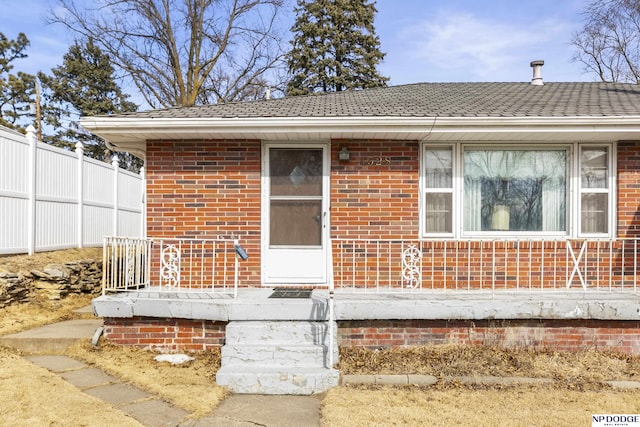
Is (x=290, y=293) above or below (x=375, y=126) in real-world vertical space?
below

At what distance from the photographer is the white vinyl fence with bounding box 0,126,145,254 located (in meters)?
7.50

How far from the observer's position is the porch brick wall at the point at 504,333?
5.35m

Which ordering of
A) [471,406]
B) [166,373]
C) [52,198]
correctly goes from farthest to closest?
[52,198], [166,373], [471,406]

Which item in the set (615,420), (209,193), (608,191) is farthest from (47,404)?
(608,191)

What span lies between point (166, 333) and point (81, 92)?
30417 mm

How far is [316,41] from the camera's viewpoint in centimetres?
2697

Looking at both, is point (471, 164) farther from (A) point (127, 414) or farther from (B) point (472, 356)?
(A) point (127, 414)

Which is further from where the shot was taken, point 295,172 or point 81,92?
point 81,92

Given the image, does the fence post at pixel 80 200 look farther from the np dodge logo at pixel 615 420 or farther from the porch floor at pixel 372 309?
the np dodge logo at pixel 615 420

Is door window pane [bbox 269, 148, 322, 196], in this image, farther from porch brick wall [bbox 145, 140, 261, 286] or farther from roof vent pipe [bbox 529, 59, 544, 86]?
roof vent pipe [bbox 529, 59, 544, 86]

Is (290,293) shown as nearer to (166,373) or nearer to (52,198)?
(166,373)

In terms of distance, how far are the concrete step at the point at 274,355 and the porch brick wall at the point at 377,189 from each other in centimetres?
205

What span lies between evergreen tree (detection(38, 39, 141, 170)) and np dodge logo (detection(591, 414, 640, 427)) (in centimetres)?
3141

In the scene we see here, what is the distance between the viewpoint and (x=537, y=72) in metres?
9.67
